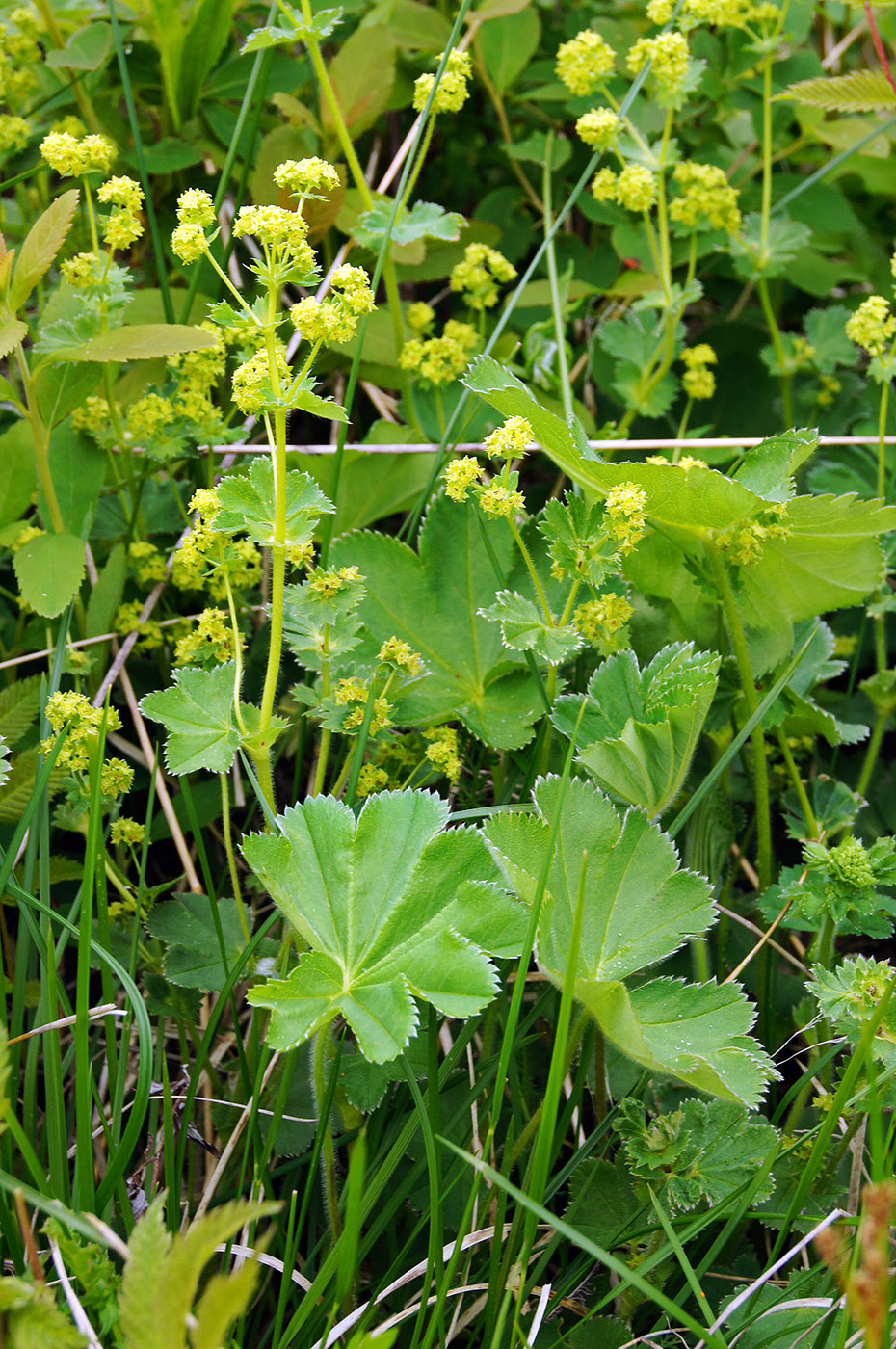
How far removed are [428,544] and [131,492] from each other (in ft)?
1.59

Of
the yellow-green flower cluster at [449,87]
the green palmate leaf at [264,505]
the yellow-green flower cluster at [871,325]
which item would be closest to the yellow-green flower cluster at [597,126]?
the yellow-green flower cluster at [449,87]

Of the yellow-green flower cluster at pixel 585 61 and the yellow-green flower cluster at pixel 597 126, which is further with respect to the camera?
the yellow-green flower cluster at pixel 585 61

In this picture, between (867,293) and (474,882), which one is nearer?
(474,882)

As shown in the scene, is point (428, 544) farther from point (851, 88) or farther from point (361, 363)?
point (851, 88)

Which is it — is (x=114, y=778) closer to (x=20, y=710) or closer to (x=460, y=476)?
(x=20, y=710)

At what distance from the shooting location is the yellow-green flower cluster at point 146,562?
5.57 ft

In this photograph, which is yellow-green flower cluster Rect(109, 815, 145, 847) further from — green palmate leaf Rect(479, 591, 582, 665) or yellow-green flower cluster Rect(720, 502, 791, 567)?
yellow-green flower cluster Rect(720, 502, 791, 567)

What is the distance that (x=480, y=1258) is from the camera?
1339 mm

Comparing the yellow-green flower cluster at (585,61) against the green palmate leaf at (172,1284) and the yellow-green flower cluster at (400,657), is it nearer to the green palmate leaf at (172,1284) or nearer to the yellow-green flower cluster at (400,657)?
the yellow-green flower cluster at (400,657)

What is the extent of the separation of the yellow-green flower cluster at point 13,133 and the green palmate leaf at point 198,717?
42.6 inches

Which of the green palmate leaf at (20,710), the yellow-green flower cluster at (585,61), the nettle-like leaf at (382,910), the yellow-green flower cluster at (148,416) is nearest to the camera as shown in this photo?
the nettle-like leaf at (382,910)

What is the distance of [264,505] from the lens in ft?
4.21

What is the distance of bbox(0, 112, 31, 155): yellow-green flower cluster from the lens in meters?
1.85

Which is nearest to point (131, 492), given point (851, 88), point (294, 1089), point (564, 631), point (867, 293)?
point (564, 631)
